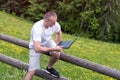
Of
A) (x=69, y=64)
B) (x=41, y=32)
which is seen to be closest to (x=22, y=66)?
(x=41, y=32)

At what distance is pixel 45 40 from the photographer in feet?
20.8

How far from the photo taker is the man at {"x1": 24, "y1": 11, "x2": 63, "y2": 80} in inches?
241

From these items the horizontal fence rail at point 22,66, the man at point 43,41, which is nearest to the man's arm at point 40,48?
the man at point 43,41

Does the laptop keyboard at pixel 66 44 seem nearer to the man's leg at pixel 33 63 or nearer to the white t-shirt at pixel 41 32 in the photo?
the white t-shirt at pixel 41 32

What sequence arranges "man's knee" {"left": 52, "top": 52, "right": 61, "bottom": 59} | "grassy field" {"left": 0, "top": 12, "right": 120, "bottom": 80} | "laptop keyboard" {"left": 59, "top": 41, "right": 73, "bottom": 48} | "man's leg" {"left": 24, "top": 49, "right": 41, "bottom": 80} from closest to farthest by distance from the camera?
"laptop keyboard" {"left": 59, "top": 41, "right": 73, "bottom": 48} → "man's knee" {"left": 52, "top": 52, "right": 61, "bottom": 59} → "man's leg" {"left": 24, "top": 49, "right": 41, "bottom": 80} → "grassy field" {"left": 0, "top": 12, "right": 120, "bottom": 80}

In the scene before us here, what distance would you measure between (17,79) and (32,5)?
59.6ft

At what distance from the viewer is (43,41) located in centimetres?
635

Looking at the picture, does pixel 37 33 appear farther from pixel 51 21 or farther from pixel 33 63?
pixel 33 63

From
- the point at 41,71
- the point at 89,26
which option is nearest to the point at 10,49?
the point at 41,71

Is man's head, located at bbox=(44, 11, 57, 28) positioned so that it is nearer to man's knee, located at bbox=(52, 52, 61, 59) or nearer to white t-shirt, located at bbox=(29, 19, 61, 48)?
white t-shirt, located at bbox=(29, 19, 61, 48)

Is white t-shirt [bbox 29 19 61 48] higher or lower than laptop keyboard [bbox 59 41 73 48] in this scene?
higher

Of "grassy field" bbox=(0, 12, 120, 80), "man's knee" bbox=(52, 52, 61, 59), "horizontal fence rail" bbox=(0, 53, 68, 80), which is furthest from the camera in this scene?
"grassy field" bbox=(0, 12, 120, 80)

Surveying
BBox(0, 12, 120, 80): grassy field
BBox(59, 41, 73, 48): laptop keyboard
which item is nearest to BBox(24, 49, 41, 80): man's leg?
BBox(59, 41, 73, 48): laptop keyboard

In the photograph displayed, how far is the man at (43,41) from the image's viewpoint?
612cm
